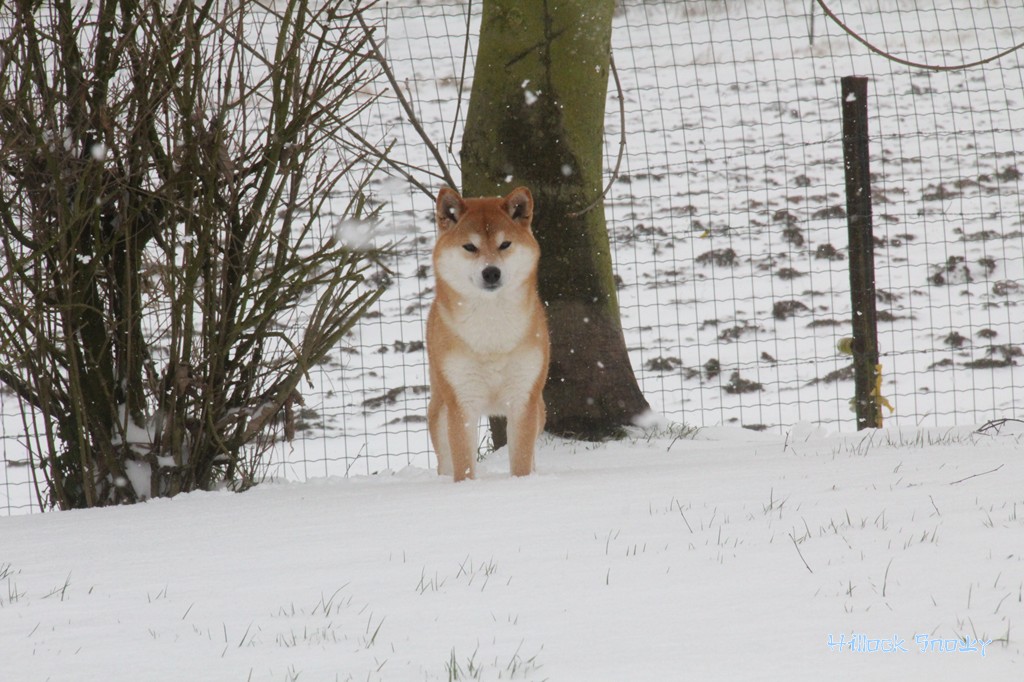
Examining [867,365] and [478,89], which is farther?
[867,365]

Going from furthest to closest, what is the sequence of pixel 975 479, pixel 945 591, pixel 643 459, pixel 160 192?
pixel 643 459
pixel 160 192
pixel 975 479
pixel 945 591

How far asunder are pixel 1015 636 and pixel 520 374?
2915mm

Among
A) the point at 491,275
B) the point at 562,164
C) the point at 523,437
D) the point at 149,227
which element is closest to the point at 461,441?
the point at 523,437

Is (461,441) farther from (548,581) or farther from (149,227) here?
(548,581)

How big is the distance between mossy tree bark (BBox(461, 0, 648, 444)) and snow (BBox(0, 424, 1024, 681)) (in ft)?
5.73

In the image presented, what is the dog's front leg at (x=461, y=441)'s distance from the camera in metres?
4.64

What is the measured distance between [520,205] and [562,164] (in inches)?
37.0

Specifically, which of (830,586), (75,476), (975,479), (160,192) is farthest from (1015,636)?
(75,476)

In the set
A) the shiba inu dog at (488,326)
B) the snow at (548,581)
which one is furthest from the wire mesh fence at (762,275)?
the snow at (548,581)

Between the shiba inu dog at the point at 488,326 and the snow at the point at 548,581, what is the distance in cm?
66

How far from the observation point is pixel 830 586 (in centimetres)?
243

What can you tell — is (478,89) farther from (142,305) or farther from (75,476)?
(75,476)

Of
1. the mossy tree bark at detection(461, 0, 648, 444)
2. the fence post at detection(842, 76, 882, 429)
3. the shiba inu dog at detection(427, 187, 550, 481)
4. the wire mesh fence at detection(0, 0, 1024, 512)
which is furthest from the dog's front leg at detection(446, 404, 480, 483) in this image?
the fence post at detection(842, 76, 882, 429)

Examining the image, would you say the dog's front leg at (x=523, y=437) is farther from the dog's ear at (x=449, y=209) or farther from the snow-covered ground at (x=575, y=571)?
the dog's ear at (x=449, y=209)
